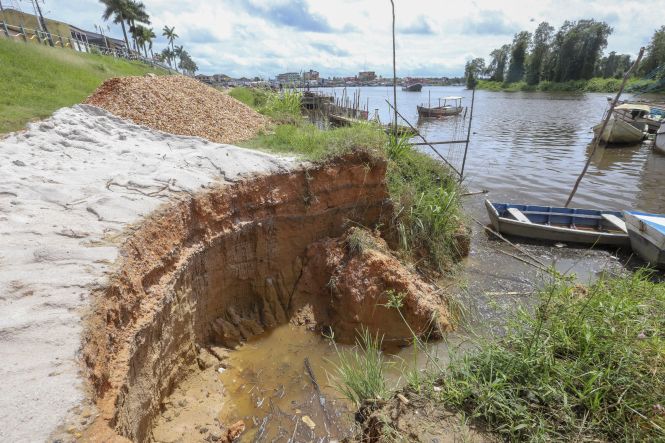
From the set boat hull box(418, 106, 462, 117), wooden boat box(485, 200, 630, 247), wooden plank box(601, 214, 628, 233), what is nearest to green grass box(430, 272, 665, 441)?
wooden boat box(485, 200, 630, 247)

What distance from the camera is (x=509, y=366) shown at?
2.91m

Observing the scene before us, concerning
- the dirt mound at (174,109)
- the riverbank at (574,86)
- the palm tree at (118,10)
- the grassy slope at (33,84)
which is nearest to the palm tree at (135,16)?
the palm tree at (118,10)

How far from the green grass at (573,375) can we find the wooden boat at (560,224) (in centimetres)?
684

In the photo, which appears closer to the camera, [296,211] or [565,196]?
[296,211]

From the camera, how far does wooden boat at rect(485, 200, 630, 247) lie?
31.3ft

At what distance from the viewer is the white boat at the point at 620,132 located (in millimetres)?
19562

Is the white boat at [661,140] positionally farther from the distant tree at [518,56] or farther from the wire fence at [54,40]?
the distant tree at [518,56]

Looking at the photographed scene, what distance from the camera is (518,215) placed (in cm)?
1043

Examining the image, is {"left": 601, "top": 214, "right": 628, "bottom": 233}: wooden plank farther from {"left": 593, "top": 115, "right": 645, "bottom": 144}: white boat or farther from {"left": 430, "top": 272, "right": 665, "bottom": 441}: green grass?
{"left": 593, "top": 115, "right": 645, "bottom": 144}: white boat

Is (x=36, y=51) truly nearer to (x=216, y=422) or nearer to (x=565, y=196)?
(x=216, y=422)

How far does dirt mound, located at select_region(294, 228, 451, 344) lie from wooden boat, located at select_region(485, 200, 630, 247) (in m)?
5.12

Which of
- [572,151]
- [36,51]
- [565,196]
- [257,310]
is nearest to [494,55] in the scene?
[572,151]

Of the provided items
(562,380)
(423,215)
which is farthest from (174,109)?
(562,380)

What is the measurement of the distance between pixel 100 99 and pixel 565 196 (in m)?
15.2
